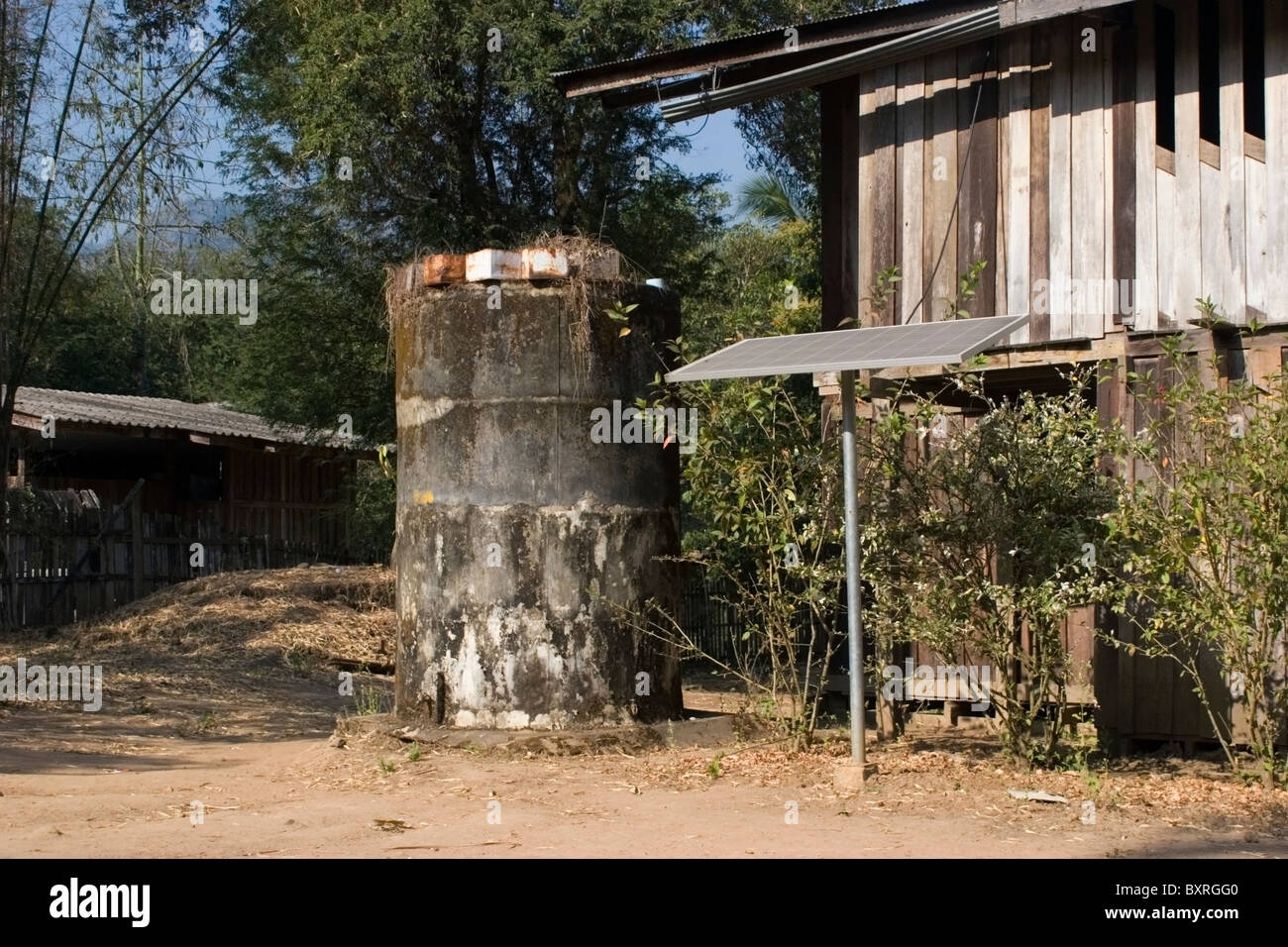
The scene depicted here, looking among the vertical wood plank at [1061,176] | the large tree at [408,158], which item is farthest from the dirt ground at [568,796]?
the large tree at [408,158]

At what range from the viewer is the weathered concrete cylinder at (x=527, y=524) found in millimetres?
9805

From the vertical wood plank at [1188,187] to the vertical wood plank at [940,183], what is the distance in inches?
60.0

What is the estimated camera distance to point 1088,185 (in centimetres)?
1000

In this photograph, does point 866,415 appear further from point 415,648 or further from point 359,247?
point 359,247

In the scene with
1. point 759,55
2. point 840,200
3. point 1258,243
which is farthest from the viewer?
point 840,200

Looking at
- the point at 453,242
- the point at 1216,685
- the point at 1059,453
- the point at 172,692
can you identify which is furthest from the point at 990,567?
the point at 453,242

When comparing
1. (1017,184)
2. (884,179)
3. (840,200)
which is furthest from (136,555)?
(1017,184)

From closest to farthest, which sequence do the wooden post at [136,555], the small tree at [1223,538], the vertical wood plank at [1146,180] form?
the small tree at [1223,538] < the vertical wood plank at [1146,180] < the wooden post at [136,555]

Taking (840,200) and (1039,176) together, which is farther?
(840,200)

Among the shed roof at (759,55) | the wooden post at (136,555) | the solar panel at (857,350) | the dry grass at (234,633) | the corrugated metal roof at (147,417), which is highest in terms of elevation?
the shed roof at (759,55)

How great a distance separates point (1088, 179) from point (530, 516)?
442 centimetres

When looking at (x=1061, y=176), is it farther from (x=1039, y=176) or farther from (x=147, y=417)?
(x=147, y=417)

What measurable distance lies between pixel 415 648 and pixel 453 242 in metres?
9.48

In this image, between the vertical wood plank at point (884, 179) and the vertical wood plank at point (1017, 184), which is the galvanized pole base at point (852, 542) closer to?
the vertical wood plank at point (1017, 184)
